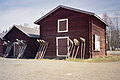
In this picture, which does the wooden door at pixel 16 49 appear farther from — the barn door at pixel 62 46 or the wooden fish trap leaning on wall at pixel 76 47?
the wooden fish trap leaning on wall at pixel 76 47

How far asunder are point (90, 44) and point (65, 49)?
3312mm

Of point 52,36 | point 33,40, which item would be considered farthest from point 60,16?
point 33,40

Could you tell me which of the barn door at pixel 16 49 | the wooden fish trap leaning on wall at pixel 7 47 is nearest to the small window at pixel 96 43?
the barn door at pixel 16 49

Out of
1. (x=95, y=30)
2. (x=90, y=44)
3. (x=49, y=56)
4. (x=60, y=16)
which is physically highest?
(x=60, y=16)

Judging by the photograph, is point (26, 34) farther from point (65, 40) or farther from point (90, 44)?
point (90, 44)

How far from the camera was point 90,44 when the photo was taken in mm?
19844

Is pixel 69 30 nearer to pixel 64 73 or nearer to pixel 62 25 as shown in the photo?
pixel 62 25

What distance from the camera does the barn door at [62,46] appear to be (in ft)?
70.0

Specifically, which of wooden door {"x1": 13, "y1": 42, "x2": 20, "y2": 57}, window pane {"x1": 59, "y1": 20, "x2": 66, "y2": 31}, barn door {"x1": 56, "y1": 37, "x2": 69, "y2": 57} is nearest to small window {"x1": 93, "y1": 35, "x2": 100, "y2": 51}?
barn door {"x1": 56, "y1": 37, "x2": 69, "y2": 57}

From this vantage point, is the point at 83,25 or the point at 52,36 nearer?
the point at 83,25

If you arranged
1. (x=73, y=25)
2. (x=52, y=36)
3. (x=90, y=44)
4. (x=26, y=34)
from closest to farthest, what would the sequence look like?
1. (x=90, y=44)
2. (x=73, y=25)
3. (x=52, y=36)
4. (x=26, y=34)

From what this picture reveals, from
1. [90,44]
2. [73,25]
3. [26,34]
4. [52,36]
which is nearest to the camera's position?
[90,44]

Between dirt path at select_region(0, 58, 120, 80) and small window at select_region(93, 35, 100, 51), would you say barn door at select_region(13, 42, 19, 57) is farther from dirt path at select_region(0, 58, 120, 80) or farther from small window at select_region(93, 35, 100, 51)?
dirt path at select_region(0, 58, 120, 80)

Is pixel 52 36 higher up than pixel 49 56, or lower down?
higher up
